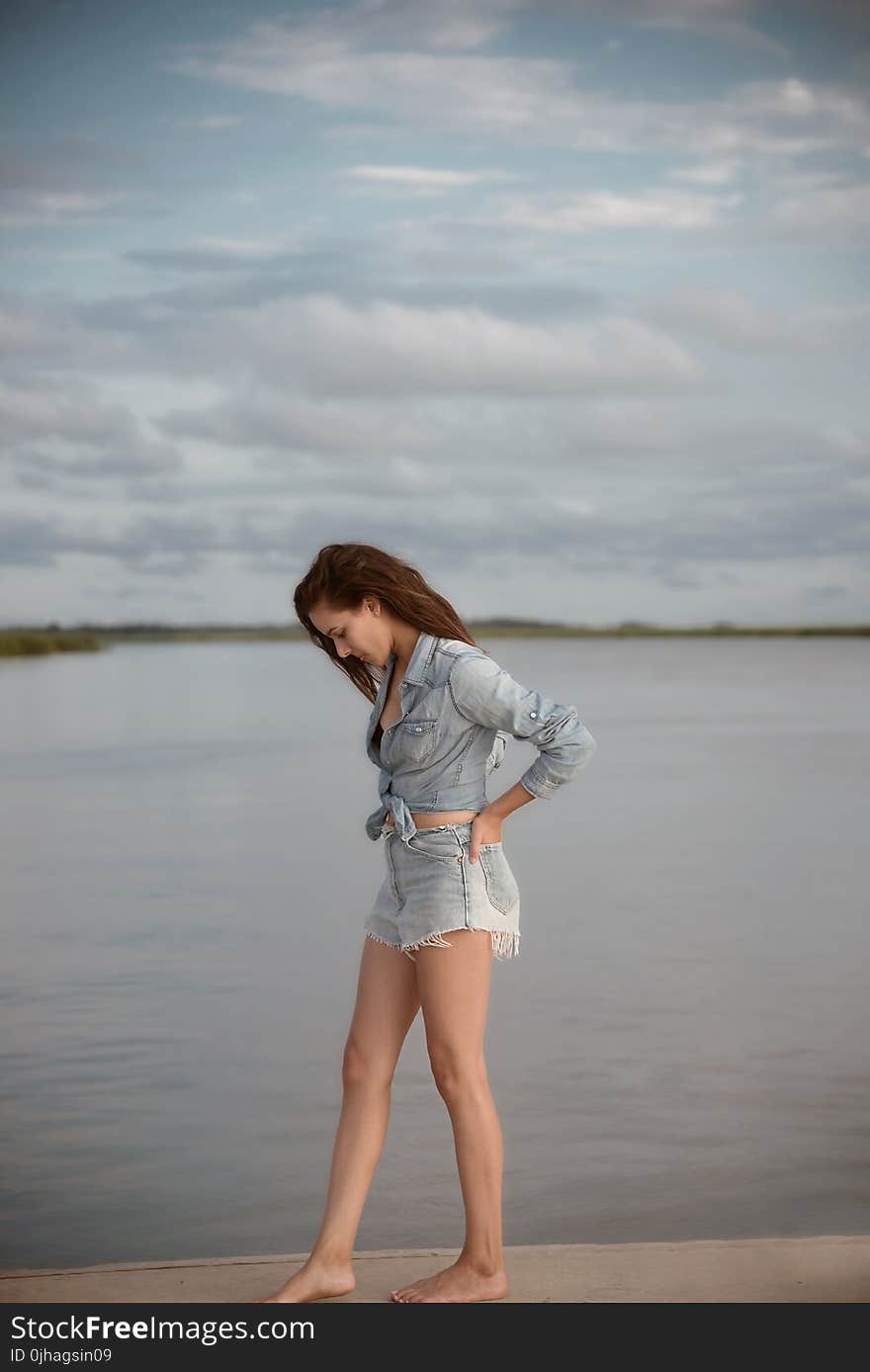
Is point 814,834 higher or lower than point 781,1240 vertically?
higher

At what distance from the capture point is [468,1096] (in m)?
3.47

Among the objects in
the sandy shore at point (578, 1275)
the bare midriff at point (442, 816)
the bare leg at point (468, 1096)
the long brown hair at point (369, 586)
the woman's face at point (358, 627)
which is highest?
the long brown hair at point (369, 586)

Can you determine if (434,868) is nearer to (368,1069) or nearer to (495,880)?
(495,880)

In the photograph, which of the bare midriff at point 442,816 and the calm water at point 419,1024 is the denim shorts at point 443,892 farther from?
the calm water at point 419,1024

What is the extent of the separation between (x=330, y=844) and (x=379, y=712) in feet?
30.7

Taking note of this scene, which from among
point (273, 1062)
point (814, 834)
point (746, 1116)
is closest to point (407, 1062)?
point (273, 1062)

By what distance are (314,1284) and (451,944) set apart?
739mm

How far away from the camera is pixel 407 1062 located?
6.34m

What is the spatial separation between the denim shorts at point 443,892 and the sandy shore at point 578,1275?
0.68m

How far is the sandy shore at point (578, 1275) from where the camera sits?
3.42 m

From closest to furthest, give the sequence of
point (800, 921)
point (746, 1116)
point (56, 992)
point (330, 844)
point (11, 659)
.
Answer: point (746, 1116)
point (56, 992)
point (800, 921)
point (330, 844)
point (11, 659)

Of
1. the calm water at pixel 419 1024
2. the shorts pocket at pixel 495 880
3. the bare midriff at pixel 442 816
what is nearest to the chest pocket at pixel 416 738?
the bare midriff at pixel 442 816

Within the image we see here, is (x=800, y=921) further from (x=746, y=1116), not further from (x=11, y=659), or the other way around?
(x=11, y=659)
